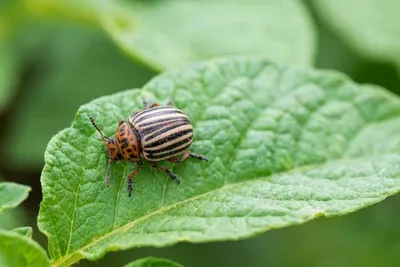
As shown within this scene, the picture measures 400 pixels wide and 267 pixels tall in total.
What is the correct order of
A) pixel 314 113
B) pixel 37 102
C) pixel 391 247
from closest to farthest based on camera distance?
1. pixel 314 113
2. pixel 391 247
3. pixel 37 102

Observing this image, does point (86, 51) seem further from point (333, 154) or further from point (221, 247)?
point (333, 154)

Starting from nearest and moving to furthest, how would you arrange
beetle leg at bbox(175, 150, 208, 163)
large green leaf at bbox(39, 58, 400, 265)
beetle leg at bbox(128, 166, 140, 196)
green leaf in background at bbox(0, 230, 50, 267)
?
green leaf in background at bbox(0, 230, 50, 267), large green leaf at bbox(39, 58, 400, 265), beetle leg at bbox(128, 166, 140, 196), beetle leg at bbox(175, 150, 208, 163)

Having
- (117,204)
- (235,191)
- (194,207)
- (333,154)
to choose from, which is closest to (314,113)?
(333,154)

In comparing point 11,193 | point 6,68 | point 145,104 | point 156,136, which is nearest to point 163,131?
point 156,136

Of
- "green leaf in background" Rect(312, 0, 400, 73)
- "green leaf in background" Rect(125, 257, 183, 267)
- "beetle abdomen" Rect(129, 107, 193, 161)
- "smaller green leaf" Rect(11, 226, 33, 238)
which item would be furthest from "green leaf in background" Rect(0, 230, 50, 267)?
"green leaf in background" Rect(312, 0, 400, 73)

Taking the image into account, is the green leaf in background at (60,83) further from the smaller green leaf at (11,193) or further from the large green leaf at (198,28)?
the smaller green leaf at (11,193)

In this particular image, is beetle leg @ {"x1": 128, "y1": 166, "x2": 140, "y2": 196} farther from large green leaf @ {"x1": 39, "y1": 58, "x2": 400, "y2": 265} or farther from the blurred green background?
the blurred green background
